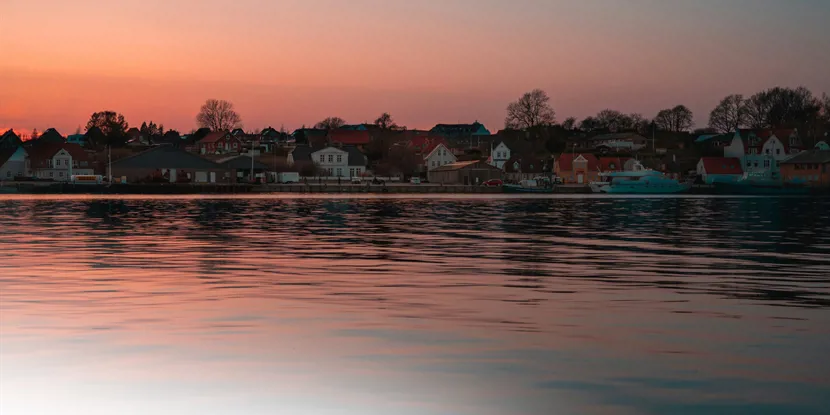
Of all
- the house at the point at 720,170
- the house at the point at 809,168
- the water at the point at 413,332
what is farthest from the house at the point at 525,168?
the water at the point at 413,332

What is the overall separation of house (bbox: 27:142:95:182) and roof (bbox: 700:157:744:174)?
107m

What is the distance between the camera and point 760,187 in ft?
474

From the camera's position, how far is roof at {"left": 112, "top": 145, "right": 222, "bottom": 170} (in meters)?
140

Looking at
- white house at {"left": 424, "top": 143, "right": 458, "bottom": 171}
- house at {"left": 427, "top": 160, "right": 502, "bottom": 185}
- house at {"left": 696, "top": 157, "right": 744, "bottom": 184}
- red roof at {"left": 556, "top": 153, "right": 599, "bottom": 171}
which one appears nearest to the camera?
house at {"left": 427, "top": 160, "right": 502, "bottom": 185}

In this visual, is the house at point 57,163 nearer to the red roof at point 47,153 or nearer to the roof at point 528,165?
the red roof at point 47,153

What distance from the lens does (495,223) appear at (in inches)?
1882

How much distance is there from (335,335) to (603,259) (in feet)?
46.5

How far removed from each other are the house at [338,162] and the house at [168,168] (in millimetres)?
22684

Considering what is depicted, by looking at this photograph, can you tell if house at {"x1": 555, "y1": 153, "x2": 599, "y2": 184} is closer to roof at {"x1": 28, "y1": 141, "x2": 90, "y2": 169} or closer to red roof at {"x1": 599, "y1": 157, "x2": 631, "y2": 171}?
red roof at {"x1": 599, "y1": 157, "x2": 631, "y2": 171}

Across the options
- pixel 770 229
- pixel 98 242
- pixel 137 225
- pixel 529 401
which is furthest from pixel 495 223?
pixel 529 401

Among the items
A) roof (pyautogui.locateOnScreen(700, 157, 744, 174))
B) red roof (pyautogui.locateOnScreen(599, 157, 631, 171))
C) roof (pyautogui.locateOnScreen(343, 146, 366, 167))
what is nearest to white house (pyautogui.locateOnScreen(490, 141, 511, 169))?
red roof (pyautogui.locateOnScreen(599, 157, 631, 171))

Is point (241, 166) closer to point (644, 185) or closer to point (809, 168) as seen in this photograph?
point (644, 185)

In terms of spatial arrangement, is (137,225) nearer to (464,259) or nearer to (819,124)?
(464,259)

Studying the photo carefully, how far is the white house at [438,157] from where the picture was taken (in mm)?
179875
